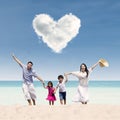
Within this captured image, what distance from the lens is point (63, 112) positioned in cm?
1919

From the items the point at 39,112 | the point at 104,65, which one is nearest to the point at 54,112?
the point at 39,112

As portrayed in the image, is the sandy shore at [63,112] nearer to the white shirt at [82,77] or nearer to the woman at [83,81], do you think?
the woman at [83,81]

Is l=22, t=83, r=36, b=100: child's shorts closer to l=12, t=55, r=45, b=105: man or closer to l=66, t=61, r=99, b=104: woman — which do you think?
l=12, t=55, r=45, b=105: man

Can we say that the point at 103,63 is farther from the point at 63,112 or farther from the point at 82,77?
the point at 63,112

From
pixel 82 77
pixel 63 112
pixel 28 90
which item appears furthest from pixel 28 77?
pixel 63 112

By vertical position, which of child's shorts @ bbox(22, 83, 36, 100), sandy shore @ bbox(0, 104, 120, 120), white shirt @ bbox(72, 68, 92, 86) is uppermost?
white shirt @ bbox(72, 68, 92, 86)

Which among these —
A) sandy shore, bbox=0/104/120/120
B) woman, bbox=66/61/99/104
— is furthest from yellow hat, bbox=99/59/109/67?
sandy shore, bbox=0/104/120/120

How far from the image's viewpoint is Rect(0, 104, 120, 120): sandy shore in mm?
18844

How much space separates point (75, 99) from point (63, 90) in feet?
4.70

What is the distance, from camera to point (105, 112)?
19.2 metres

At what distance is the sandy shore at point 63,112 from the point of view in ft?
61.8

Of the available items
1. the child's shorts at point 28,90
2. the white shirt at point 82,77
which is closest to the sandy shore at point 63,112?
the child's shorts at point 28,90

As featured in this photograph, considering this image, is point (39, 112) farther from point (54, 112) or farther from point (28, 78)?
point (28, 78)

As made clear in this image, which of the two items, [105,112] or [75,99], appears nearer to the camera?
[105,112]
